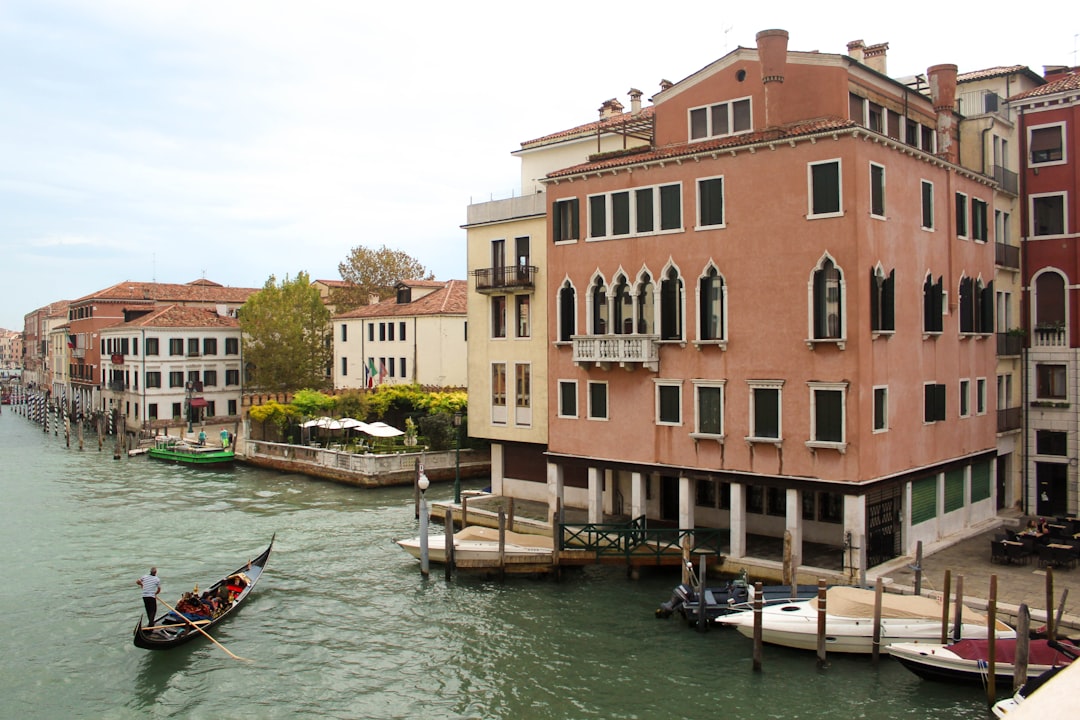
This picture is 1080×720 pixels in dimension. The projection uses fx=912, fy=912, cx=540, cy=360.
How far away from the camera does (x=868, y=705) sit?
15.4m

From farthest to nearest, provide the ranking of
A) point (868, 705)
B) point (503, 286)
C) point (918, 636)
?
point (503, 286) < point (918, 636) < point (868, 705)

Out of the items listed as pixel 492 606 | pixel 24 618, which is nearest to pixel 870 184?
pixel 492 606

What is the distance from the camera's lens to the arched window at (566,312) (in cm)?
2605

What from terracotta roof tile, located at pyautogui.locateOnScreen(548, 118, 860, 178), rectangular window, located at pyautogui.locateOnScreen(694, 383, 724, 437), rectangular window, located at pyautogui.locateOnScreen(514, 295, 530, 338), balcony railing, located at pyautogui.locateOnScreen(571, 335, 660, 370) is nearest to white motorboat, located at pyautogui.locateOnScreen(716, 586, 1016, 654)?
A: rectangular window, located at pyautogui.locateOnScreen(694, 383, 724, 437)

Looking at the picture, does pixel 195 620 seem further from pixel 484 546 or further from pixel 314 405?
pixel 314 405

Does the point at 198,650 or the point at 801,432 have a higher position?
the point at 801,432

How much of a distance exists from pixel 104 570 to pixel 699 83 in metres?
20.8

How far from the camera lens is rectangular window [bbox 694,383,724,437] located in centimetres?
2258

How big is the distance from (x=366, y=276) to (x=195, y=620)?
59.2 m

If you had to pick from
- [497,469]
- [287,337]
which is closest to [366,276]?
[287,337]

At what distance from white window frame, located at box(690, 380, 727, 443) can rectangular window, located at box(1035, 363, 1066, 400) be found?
1136 centimetres

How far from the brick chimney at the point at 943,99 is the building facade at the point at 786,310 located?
0.06m

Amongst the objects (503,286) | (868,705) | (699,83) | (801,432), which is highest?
(699,83)

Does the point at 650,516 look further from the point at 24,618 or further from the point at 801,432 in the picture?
the point at 24,618
